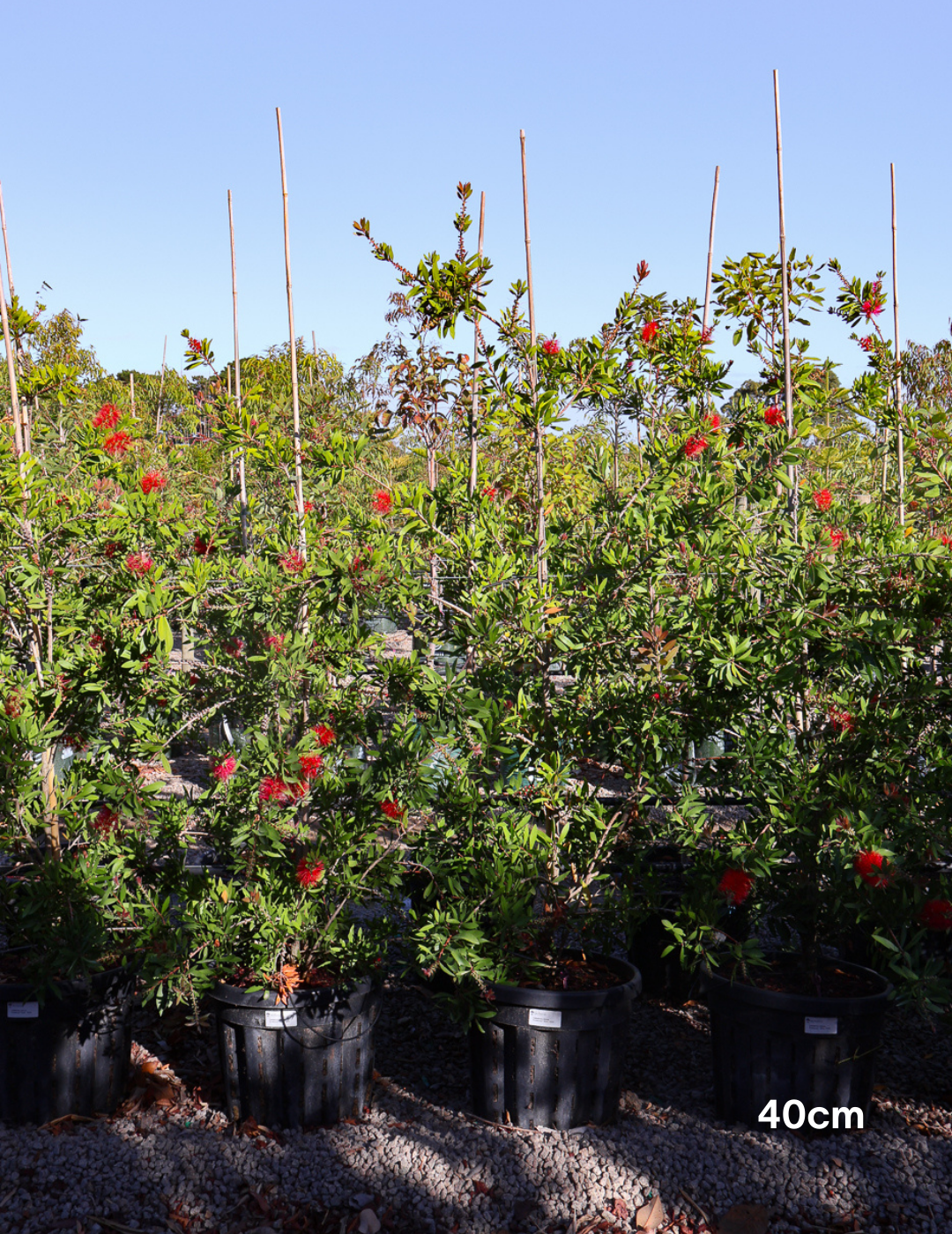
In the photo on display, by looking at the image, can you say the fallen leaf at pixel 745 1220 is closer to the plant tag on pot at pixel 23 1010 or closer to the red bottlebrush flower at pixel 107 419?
the plant tag on pot at pixel 23 1010

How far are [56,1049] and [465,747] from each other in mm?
1458

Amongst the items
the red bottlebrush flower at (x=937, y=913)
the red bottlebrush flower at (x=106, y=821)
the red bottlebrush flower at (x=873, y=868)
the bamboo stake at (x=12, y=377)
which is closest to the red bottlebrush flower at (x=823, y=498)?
the red bottlebrush flower at (x=873, y=868)

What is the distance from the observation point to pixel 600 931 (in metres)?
2.94

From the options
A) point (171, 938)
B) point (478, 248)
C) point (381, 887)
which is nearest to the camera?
point (171, 938)

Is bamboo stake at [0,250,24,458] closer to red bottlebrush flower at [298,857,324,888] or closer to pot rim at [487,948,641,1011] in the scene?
red bottlebrush flower at [298,857,324,888]

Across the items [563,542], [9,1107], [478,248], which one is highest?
[478,248]

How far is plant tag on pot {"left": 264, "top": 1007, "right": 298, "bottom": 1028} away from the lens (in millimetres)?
2689

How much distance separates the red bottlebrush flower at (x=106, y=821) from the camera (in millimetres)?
2781

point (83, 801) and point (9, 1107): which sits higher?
point (83, 801)

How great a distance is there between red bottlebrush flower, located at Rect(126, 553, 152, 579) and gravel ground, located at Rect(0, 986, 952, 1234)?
5.11ft

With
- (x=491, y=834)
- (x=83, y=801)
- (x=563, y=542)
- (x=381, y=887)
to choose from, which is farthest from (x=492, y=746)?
(x=83, y=801)

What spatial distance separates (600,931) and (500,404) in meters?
1.80

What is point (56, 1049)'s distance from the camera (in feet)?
9.01

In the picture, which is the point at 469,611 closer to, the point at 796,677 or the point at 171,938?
the point at 796,677
